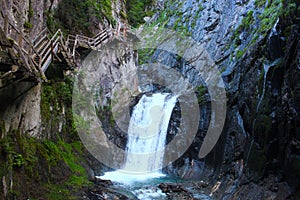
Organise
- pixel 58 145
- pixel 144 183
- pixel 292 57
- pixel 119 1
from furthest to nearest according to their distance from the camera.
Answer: pixel 119 1, pixel 144 183, pixel 58 145, pixel 292 57

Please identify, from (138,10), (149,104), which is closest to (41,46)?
(149,104)

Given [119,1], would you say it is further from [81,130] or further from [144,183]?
[144,183]

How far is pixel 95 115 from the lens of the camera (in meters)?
17.8

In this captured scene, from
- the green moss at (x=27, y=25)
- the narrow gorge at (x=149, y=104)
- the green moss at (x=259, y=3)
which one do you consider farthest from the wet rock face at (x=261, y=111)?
the green moss at (x=27, y=25)

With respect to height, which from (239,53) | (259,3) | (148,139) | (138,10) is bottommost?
(148,139)

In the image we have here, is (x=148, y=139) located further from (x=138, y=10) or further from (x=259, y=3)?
(x=138, y=10)

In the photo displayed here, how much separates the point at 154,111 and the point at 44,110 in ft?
39.8

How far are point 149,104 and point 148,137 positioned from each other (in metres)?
3.38

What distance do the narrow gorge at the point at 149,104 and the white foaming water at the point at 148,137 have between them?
0.09 m

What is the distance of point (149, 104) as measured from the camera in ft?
77.8

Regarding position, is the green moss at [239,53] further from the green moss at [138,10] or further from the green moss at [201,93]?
the green moss at [138,10]

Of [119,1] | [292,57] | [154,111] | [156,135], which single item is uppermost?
[119,1]

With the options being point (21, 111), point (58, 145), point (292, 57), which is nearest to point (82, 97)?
point (58, 145)

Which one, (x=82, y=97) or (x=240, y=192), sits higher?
(x=82, y=97)
